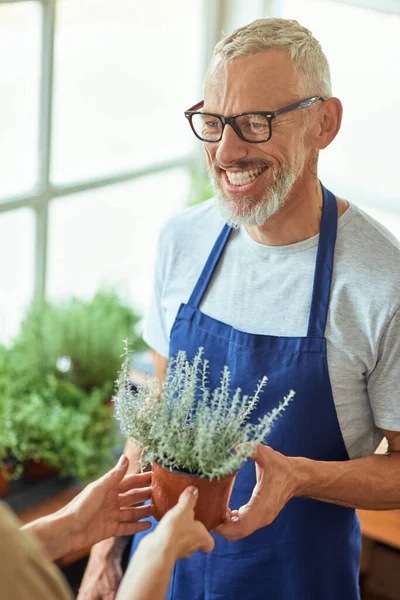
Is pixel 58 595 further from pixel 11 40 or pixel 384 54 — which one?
pixel 384 54

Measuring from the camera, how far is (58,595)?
0.87m

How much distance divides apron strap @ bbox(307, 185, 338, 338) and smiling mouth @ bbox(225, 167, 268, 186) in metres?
0.19

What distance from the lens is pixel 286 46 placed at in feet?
5.44

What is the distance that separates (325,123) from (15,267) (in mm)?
1780

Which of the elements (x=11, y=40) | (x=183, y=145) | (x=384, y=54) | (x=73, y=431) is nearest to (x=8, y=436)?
(x=73, y=431)

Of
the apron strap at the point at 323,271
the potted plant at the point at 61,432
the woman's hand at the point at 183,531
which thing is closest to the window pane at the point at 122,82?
Result: the potted plant at the point at 61,432

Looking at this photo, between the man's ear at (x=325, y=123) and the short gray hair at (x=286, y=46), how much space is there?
0.03 meters

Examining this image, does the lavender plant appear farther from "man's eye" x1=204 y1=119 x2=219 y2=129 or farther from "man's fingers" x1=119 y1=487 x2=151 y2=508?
"man's eye" x1=204 y1=119 x2=219 y2=129

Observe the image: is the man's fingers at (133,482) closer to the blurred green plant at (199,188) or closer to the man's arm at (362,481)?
the man's arm at (362,481)

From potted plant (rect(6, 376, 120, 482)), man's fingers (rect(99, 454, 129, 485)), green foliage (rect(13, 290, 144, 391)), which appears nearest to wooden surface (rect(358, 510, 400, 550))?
potted plant (rect(6, 376, 120, 482))

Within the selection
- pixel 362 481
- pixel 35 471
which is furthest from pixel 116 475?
pixel 35 471

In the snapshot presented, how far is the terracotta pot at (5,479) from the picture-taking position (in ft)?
8.87

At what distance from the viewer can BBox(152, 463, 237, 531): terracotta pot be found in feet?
4.48

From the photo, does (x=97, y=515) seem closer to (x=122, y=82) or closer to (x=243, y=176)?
(x=243, y=176)
